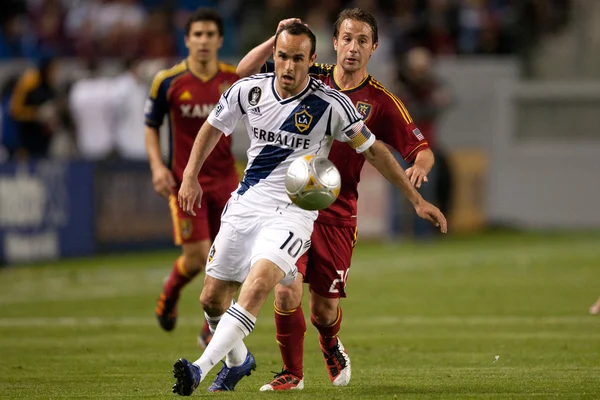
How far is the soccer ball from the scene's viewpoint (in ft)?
23.8

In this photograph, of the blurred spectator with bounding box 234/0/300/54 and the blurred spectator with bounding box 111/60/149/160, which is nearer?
the blurred spectator with bounding box 111/60/149/160

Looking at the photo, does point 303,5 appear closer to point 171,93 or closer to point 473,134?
point 473,134

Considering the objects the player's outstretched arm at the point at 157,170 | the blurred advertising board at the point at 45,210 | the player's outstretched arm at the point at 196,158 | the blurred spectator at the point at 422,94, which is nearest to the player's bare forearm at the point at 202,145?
the player's outstretched arm at the point at 196,158

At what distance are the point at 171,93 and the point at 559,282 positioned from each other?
6994 mm

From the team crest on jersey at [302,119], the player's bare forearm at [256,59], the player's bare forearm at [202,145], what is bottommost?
the player's bare forearm at [202,145]

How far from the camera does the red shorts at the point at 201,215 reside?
10.6m

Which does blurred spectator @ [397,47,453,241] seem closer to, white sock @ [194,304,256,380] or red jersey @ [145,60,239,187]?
red jersey @ [145,60,239,187]

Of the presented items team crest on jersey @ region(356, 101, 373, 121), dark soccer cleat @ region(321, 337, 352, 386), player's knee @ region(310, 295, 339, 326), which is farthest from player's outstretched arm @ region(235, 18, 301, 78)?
dark soccer cleat @ region(321, 337, 352, 386)

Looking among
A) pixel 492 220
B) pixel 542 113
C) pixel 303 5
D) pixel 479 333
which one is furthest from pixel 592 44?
pixel 479 333

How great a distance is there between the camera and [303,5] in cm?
2450

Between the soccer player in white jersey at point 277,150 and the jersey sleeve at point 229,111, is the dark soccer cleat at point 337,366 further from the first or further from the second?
the jersey sleeve at point 229,111

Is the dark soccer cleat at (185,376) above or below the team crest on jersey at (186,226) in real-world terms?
below

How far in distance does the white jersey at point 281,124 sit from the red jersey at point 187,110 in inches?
111

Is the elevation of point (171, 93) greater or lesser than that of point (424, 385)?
greater
